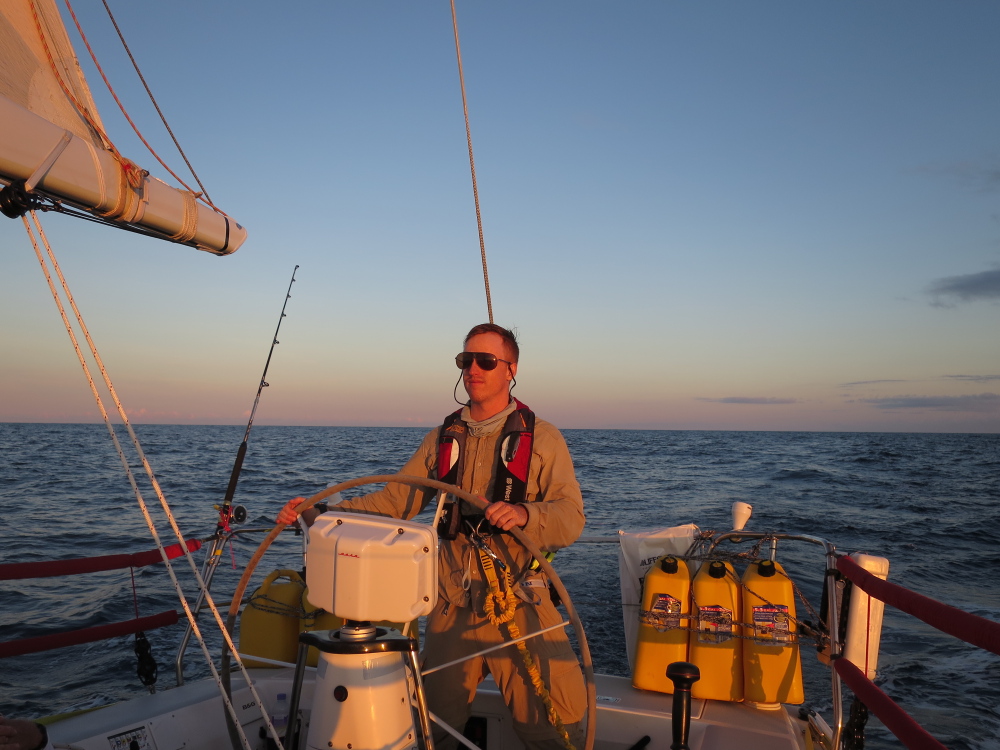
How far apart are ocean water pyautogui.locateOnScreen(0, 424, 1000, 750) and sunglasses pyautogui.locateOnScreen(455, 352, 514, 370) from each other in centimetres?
149

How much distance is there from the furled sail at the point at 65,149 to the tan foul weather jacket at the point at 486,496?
1290mm

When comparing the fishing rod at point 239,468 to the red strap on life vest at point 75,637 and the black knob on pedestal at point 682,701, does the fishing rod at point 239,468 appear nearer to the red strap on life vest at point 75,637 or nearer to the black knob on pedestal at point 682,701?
the red strap on life vest at point 75,637

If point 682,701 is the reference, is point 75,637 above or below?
below

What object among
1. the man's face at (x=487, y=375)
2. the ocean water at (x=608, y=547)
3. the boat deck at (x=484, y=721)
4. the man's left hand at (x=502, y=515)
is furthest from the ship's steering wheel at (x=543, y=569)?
the ocean water at (x=608, y=547)

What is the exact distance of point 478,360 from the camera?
8.10 feet

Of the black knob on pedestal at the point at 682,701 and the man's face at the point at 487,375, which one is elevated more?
the man's face at the point at 487,375

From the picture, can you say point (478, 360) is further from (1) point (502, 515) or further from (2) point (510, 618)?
(2) point (510, 618)

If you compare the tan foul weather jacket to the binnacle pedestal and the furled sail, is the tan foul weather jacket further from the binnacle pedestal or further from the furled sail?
the furled sail

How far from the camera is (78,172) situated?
212 cm

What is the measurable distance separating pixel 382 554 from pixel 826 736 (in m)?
2.28

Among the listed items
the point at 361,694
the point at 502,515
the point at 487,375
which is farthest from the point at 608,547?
the point at 361,694

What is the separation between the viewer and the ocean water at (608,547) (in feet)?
17.8

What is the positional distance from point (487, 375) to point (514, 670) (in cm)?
107

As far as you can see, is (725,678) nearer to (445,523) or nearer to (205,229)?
(445,523)
